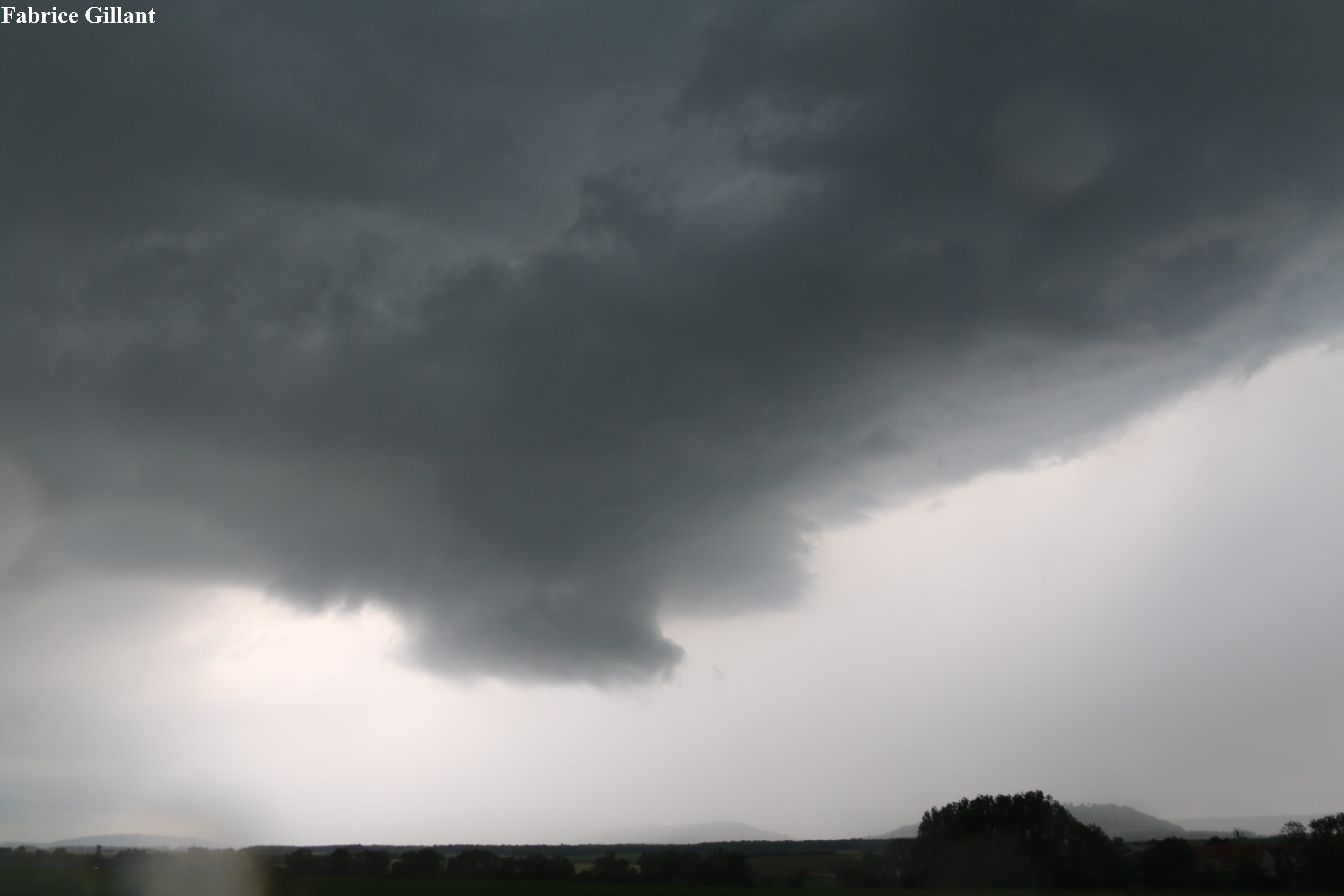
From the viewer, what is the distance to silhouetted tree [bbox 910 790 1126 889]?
10550 centimetres

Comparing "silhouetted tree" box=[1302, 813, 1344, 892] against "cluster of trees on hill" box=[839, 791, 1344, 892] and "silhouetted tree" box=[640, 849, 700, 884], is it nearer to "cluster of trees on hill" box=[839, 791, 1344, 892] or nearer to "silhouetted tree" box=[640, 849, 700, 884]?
"cluster of trees on hill" box=[839, 791, 1344, 892]

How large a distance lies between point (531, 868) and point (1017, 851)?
6910 cm

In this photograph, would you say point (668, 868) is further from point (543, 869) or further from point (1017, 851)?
point (1017, 851)

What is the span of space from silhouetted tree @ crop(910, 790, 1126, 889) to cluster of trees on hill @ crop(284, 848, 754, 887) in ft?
88.2

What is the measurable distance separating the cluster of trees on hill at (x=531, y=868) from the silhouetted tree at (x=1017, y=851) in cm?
2690

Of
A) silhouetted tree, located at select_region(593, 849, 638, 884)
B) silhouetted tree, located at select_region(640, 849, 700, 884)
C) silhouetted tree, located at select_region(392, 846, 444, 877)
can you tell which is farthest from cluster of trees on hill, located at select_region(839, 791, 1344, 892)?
silhouetted tree, located at select_region(392, 846, 444, 877)

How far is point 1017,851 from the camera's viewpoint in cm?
10800

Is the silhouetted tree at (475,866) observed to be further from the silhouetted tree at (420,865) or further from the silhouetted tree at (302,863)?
the silhouetted tree at (302,863)

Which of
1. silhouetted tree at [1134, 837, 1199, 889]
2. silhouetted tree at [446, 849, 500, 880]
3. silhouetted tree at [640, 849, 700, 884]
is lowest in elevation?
silhouetted tree at [640, 849, 700, 884]

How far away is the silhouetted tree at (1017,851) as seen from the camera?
106 m

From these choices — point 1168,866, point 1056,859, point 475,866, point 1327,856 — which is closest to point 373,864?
point 475,866

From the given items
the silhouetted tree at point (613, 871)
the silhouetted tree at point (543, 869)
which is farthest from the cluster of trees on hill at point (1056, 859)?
the silhouetted tree at point (543, 869)

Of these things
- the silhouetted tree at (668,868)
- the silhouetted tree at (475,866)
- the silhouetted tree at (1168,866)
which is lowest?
the silhouetted tree at (668,868)

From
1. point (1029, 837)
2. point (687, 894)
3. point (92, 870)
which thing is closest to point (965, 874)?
point (1029, 837)
